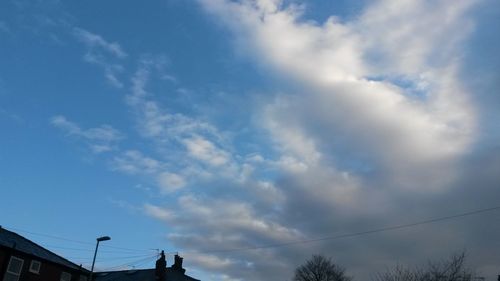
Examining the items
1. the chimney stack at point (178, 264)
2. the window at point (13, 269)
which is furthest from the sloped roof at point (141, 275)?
the window at point (13, 269)

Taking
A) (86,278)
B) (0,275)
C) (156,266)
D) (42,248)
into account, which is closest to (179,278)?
(156,266)

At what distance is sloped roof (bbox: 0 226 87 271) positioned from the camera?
139 ft

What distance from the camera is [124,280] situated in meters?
66.1

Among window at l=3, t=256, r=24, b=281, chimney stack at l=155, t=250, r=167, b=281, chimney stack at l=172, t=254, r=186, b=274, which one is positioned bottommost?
window at l=3, t=256, r=24, b=281

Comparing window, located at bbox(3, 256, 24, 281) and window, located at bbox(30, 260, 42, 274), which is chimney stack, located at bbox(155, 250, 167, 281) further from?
window, located at bbox(3, 256, 24, 281)

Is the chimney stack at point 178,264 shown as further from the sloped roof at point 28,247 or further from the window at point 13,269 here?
the window at point 13,269

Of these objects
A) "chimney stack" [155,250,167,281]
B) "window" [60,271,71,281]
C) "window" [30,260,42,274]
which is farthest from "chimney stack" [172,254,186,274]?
"window" [30,260,42,274]

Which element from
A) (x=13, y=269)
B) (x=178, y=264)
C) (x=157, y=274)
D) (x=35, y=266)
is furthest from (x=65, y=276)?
(x=178, y=264)

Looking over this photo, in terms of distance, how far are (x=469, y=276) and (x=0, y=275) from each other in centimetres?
3444

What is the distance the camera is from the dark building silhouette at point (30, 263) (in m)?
40.9

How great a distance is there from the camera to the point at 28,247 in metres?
45.0

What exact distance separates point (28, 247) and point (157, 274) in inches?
811

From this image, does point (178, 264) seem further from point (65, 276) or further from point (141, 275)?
point (65, 276)

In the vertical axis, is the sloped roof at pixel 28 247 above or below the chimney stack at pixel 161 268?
below
